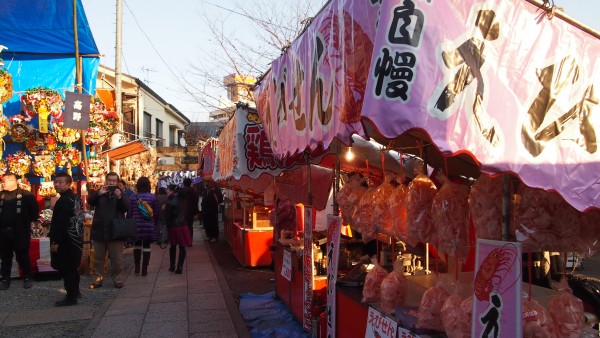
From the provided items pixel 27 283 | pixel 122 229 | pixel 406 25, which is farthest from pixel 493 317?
pixel 27 283

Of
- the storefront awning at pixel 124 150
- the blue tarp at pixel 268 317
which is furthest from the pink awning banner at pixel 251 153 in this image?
the storefront awning at pixel 124 150

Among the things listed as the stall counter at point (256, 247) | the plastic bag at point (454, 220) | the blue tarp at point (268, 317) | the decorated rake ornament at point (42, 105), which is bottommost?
the blue tarp at point (268, 317)

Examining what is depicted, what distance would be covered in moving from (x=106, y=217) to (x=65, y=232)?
1296 mm

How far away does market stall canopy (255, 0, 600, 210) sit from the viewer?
2.29 metres

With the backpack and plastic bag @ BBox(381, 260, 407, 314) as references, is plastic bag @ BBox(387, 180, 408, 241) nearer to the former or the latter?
plastic bag @ BBox(381, 260, 407, 314)

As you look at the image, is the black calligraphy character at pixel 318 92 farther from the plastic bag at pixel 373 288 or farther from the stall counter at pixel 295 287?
the stall counter at pixel 295 287

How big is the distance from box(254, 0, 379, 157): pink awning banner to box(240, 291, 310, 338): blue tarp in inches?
110

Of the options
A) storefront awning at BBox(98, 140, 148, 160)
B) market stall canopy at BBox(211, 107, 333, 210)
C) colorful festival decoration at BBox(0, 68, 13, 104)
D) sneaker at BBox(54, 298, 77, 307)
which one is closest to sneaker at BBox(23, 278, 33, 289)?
sneaker at BBox(54, 298, 77, 307)

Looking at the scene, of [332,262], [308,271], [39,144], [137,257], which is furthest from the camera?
[39,144]

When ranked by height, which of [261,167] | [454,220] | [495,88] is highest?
[495,88]

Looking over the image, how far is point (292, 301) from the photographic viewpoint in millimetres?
7195

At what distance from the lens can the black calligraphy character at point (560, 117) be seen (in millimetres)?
2370

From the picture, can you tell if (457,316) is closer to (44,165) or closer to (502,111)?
(502,111)

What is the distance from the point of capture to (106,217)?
29.1 ft
